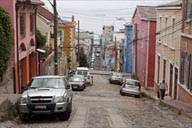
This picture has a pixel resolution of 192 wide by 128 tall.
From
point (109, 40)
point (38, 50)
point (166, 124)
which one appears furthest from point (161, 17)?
point (109, 40)

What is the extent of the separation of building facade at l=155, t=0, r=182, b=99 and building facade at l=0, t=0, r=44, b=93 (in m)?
9.47

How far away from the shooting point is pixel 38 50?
3372 cm

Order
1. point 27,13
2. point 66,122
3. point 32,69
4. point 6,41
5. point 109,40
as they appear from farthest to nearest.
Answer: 1. point 109,40
2. point 32,69
3. point 27,13
4. point 6,41
5. point 66,122

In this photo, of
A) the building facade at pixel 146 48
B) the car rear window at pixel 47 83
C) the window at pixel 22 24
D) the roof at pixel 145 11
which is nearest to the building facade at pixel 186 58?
the car rear window at pixel 47 83

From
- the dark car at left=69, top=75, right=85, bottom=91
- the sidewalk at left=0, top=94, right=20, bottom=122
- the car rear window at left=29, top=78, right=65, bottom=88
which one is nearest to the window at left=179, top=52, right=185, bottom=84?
the car rear window at left=29, top=78, right=65, bottom=88

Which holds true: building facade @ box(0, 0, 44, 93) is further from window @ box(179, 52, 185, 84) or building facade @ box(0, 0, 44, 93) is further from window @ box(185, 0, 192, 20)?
window @ box(179, 52, 185, 84)

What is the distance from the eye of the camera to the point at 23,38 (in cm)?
2591

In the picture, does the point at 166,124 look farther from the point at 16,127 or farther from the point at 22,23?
the point at 22,23

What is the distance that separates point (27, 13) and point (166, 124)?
15.4 m

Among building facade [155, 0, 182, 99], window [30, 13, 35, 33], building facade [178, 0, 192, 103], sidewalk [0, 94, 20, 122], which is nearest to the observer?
sidewalk [0, 94, 20, 122]

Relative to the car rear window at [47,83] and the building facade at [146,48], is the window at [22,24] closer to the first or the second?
the car rear window at [47,83]

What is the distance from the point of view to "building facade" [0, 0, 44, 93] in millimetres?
22062

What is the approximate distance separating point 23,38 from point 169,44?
38.9ft

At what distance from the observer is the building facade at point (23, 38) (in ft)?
72.4
